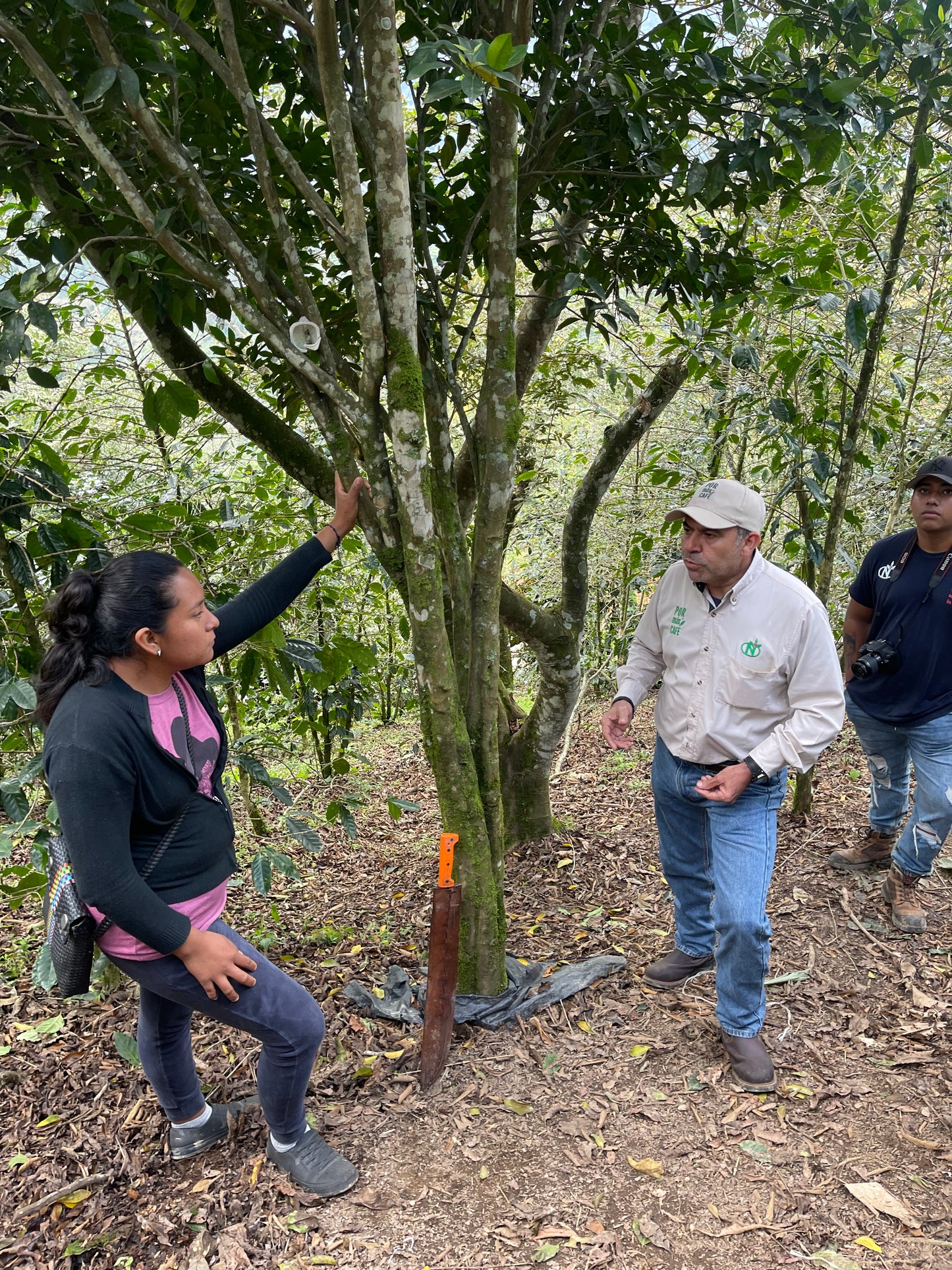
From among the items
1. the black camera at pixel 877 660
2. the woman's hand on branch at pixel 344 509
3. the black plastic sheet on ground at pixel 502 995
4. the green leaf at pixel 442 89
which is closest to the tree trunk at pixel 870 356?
the black camera at pixel 877 660

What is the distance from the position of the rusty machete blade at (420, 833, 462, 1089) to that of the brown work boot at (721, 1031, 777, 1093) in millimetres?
926

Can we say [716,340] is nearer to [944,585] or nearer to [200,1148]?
[944,585]

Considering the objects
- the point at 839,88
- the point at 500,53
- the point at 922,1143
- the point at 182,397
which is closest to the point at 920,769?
the point at 922,1143

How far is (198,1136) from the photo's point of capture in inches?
92.7

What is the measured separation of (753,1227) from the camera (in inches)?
80.7

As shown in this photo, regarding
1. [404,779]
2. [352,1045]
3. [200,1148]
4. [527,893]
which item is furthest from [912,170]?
[404,779]

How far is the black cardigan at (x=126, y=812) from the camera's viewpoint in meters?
1.76

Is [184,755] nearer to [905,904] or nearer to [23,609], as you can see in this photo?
[23,609]

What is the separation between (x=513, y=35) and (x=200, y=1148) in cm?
348

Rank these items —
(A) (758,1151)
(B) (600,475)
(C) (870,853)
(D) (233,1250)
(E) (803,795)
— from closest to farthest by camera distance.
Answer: (D) (233,1250) < (A) (758,1151) < (C) (870,853) < (B) (600,475) < (E) (803,795)

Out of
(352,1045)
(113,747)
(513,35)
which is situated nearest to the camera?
(113,747)

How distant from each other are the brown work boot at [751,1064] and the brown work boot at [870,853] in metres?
1.50

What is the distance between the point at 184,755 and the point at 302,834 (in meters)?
0.94

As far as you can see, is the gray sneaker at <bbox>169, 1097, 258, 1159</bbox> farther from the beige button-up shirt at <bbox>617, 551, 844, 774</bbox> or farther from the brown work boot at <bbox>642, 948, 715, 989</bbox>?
the beige button-up shirt at <bbox>617, 551, 844, 774</bbox>
